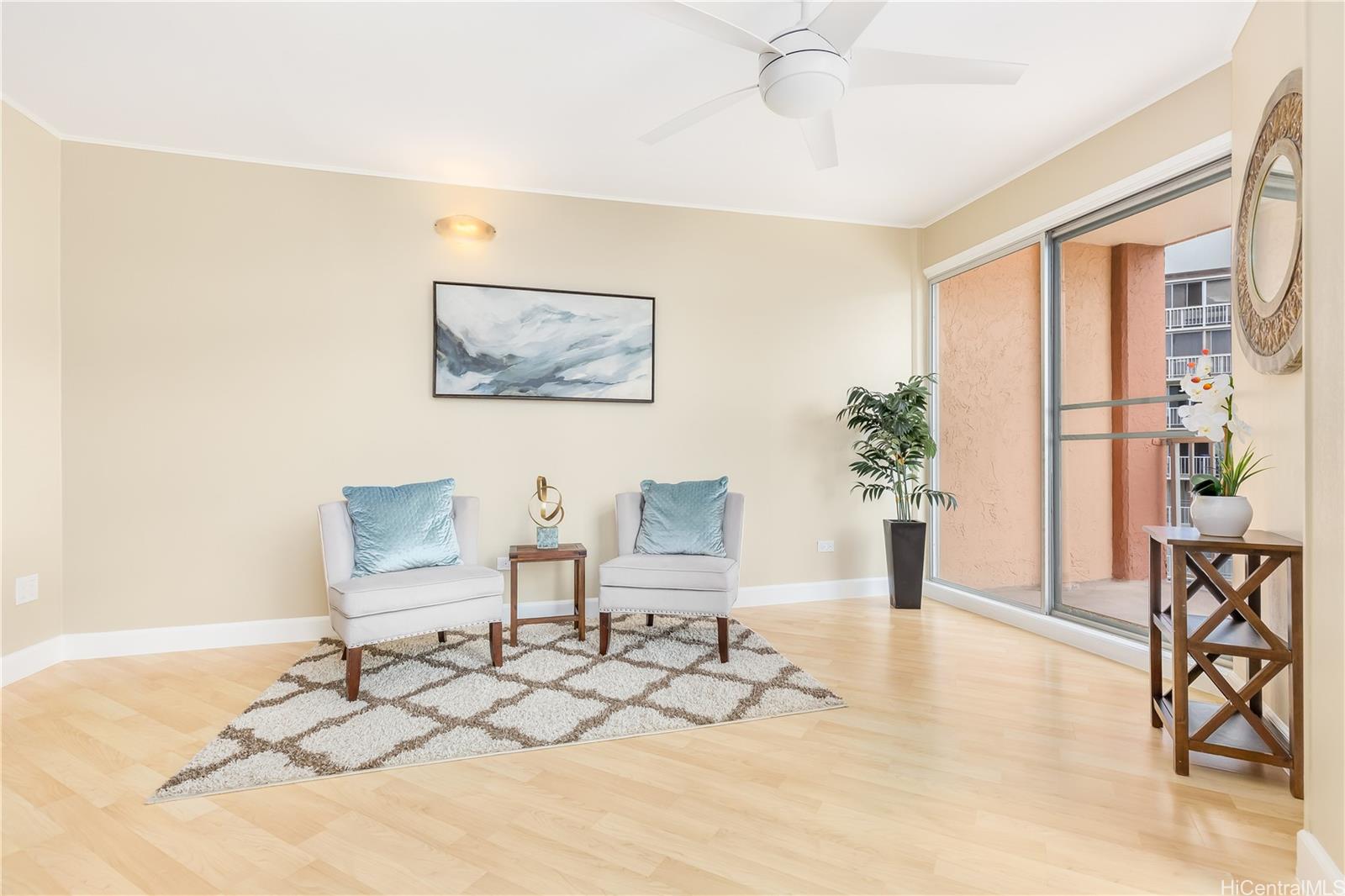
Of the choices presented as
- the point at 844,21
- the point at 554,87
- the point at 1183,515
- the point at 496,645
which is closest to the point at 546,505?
the point at 496,645

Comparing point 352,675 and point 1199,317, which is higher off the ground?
point 1199,317

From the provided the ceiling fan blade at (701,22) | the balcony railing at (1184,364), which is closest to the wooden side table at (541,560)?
the ceiling fan blade at (701,22)

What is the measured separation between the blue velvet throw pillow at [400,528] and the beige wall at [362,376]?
2.05 feet

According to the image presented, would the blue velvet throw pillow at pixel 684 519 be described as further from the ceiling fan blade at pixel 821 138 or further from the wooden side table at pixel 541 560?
the ceiling fan blade at pixel 821 138

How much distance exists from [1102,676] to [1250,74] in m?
2.57

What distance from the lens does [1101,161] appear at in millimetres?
3328

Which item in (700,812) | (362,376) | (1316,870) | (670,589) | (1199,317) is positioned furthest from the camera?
(362,376)

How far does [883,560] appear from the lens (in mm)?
4715

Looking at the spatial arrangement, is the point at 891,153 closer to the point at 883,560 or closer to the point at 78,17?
the point at 883,560

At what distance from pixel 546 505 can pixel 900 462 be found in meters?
2.36

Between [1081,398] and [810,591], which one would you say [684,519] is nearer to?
[810,591]

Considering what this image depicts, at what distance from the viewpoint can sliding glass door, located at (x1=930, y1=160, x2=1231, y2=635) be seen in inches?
122

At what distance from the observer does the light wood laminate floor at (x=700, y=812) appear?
163cm

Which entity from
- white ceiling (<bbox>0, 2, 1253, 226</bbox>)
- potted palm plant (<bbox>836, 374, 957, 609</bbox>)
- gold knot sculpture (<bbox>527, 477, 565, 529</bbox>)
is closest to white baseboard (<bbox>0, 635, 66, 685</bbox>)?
gold knot sculpture (<bbox>527, 477, 565, 529</bbox>)
